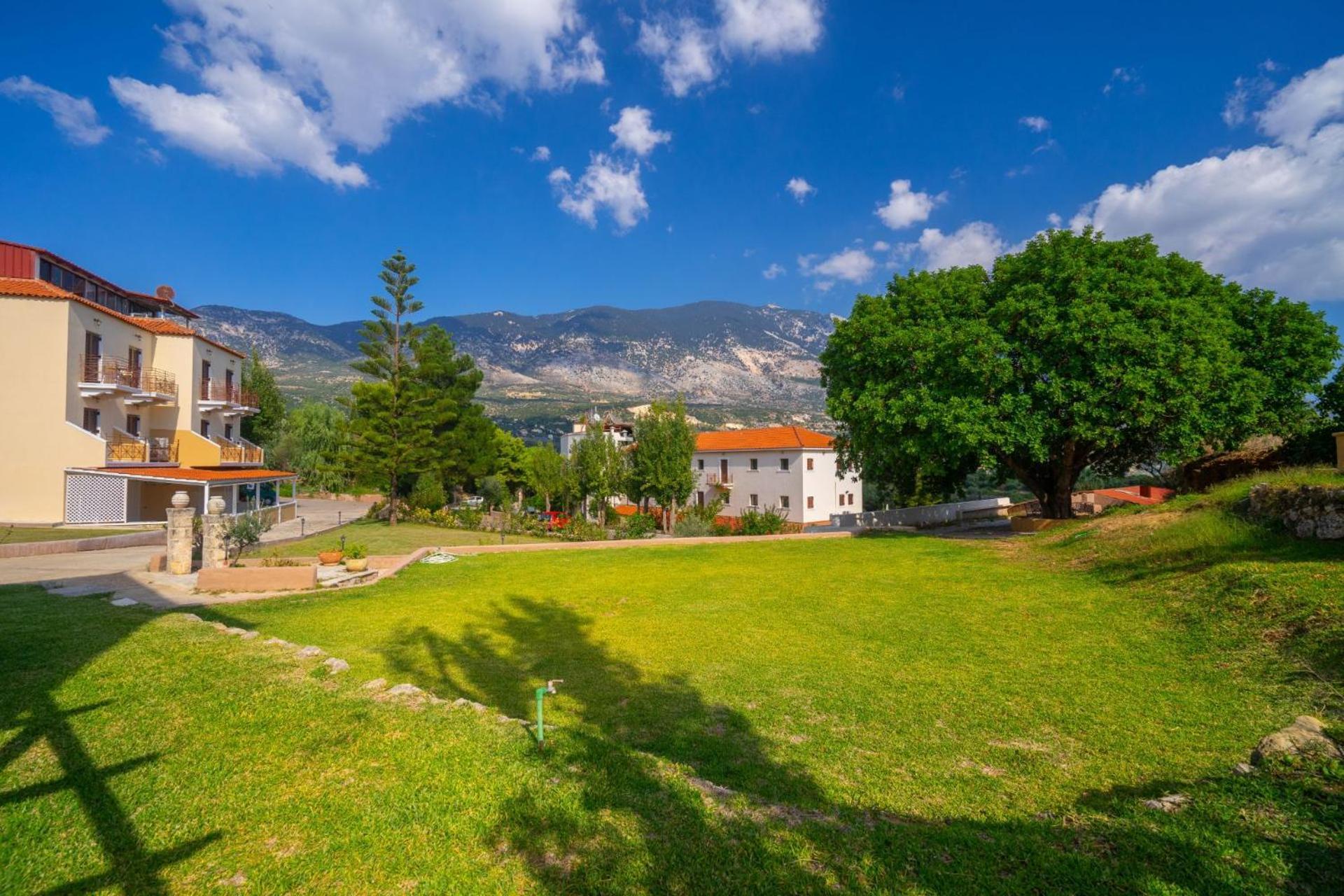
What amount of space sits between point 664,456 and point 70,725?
82.7 feet

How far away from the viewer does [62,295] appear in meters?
23.0

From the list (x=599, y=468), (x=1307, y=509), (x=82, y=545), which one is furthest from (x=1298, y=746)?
(x=599, y=468)

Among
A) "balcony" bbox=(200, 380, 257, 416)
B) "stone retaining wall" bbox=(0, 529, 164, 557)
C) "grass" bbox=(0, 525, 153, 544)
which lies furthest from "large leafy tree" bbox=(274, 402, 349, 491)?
"stone retaining wall" bbox=(0, 529, 164, 557)

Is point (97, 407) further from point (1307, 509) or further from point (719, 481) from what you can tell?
point (1307, 509)

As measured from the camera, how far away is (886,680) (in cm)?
698

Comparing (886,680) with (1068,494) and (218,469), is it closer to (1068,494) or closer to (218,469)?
(1068,494)

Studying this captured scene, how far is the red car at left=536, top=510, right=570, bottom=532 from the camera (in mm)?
27672

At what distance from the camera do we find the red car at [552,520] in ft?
90.8

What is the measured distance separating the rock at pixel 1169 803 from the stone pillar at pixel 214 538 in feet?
52.1

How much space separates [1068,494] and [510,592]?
18.9m

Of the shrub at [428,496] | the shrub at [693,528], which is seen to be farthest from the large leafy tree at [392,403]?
the shrub at [693,528]

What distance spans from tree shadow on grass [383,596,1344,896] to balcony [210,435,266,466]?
1278 inches

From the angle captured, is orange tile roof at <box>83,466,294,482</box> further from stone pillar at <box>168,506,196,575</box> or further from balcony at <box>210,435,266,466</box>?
stone pillar at <box>168,506,196,575</box>

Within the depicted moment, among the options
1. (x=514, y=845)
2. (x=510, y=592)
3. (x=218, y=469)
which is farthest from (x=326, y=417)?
(x=514, y=845)
